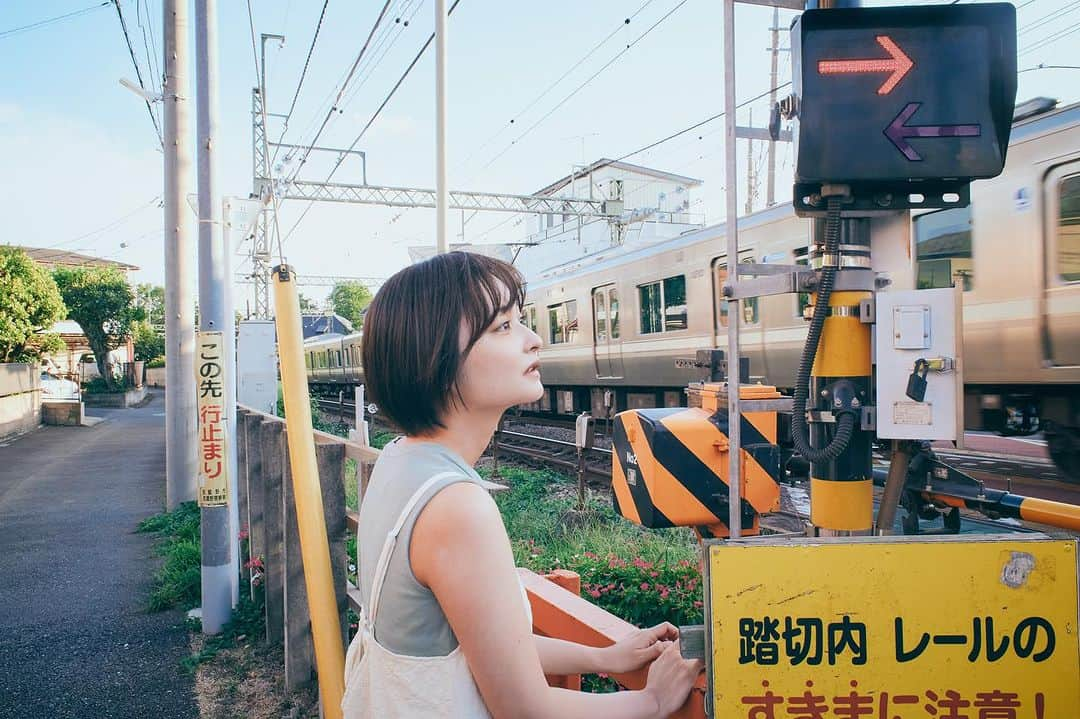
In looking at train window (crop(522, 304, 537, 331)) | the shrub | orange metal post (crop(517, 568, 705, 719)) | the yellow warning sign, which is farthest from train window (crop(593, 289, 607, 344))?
the yellow warning sign

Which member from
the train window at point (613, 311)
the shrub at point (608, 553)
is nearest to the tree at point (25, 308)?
the train window at point (613, 311)

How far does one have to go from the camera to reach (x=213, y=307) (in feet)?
16.5

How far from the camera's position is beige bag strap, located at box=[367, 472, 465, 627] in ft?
4.42

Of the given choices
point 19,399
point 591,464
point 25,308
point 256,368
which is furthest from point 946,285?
point 25,308

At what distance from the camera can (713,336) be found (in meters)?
10.5

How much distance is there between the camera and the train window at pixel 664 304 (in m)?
11.3

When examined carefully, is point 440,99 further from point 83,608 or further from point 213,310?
point 83,608

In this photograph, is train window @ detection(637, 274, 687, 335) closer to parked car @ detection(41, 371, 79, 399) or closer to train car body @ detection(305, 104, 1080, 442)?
train car body @ detection(305, 104, 1080, 442)

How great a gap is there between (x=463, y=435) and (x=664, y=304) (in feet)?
34.5

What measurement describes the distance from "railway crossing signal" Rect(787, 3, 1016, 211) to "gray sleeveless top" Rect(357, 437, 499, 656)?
4.82 feet

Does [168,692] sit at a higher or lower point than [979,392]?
lower

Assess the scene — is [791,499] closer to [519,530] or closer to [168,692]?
[519,530]

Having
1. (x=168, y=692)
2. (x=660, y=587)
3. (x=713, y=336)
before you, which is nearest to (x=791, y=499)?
(x=713, y=336)

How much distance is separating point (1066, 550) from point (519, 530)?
18.0 feet
